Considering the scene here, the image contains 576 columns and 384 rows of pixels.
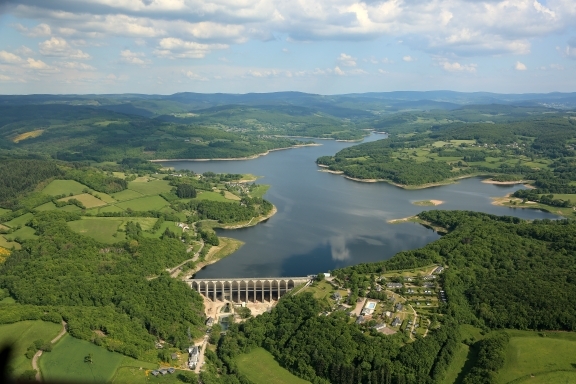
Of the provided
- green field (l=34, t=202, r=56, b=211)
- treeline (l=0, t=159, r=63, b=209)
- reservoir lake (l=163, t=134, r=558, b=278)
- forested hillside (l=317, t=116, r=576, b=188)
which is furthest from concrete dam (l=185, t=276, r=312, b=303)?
forested hillside (l=317, t=116, r=576, b=188)

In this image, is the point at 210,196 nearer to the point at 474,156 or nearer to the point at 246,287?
the point at 246,287

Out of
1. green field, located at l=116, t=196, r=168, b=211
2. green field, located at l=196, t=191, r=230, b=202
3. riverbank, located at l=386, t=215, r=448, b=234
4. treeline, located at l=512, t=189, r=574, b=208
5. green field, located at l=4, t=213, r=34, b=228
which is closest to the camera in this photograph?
green field, located at l=4, t=213, r=34, b=228

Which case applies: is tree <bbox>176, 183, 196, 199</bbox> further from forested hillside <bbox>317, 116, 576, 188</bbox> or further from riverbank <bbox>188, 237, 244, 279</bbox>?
forested hillside <bbox>317, 116, 576, 188</bbox>

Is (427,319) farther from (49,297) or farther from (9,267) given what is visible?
(9,267)

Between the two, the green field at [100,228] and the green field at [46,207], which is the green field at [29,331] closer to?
the green field at [100,228]

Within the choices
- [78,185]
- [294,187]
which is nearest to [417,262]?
[294,187]

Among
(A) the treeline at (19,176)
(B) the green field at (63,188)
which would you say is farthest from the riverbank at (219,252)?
(A) the treeline at (19,176)

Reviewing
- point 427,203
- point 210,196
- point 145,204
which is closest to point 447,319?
point 427,203
